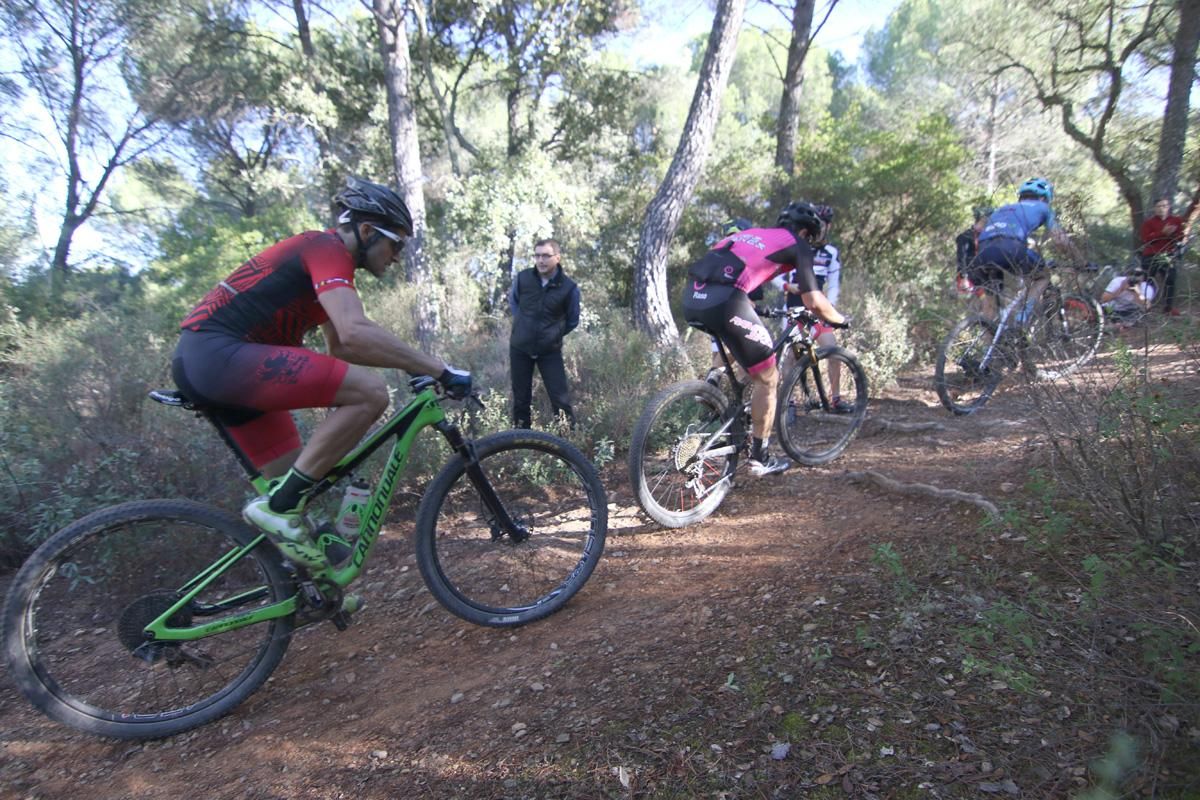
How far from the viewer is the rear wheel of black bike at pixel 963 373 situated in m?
5.52

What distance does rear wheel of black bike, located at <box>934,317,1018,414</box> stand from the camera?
5516mm

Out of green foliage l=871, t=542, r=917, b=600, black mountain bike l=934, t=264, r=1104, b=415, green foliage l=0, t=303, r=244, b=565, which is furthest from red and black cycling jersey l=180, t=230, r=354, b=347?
black mountain bike l=934, t=264, r=1104, b=415

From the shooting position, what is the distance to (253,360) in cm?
259

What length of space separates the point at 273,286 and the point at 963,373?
5474 millimetres

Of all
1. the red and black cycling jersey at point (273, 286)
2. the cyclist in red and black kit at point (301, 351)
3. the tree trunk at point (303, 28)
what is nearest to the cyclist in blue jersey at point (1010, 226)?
the cyclist in red and black kit at point (301, 351)

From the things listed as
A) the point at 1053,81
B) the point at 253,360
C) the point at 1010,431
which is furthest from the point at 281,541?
the point at 1053,81

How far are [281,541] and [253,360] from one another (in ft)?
2.55

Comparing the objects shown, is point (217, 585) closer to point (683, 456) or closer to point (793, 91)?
point (683, 456)

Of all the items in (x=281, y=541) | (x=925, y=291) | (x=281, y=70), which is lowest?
(x=281, y=541)

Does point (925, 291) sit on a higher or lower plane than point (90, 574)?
higher

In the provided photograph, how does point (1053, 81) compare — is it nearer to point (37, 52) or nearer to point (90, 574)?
point (90, 574)

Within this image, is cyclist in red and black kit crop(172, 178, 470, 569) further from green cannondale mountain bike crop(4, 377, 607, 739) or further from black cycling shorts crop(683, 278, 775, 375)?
black cycling shorts crop(683, 278, 775, 375)

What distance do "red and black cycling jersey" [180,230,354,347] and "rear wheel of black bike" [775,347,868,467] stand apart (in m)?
3.21

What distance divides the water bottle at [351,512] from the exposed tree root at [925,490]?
3091 millimetres
